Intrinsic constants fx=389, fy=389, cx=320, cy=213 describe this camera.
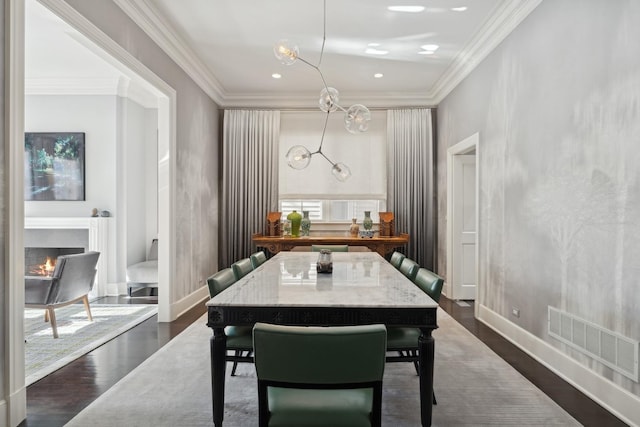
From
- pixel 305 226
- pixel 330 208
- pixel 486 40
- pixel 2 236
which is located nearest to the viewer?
pixel 2 236

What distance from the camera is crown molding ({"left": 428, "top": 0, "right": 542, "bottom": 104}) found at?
323 centimetres

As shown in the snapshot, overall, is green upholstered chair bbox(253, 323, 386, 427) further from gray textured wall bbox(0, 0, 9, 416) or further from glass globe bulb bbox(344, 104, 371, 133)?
glass globe bulb bbox(344, 104, 371, 133)

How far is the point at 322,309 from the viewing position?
1.76 m

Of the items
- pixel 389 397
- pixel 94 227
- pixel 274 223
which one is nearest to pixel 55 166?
pixel 94 227

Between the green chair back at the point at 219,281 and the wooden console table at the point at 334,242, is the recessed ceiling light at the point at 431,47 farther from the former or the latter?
the green chair back at the point at 219,281

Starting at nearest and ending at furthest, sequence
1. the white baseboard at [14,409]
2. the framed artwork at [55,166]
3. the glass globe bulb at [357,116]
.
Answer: the white baseboard at [14,409]
the glass globe bulb at [357,116]
the framed artwork at [55,166]

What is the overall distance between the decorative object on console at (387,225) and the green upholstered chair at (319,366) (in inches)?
169

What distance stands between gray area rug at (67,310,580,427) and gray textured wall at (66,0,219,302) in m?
1.65

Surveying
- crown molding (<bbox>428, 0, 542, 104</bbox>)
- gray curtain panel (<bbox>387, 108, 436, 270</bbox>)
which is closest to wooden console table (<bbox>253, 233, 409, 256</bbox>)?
gray curtain panel (<bbox>387, 108, 436, 270</bbox>)

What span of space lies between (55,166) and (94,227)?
100 centimetres

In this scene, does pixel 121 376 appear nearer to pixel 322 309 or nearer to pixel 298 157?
pixel 322 309

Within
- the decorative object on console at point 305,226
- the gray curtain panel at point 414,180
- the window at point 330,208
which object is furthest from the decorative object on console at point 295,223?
the gray curtain panel at point 414,180

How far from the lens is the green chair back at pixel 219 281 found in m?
2.22

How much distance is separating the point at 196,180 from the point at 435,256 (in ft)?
11.7
